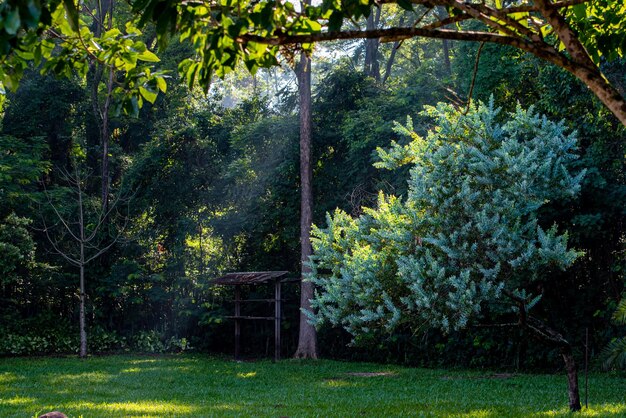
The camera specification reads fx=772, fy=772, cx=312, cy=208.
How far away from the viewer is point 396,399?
39.9 feet

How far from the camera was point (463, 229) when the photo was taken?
50.1ft

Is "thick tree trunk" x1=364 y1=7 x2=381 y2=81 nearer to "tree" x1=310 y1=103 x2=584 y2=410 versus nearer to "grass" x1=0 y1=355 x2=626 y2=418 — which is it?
"grass" x1=0 y1=355 x2=626 y2=418

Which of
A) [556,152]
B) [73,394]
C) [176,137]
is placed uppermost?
[176,137]

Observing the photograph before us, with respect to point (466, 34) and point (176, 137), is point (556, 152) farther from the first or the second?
point (176, 137)

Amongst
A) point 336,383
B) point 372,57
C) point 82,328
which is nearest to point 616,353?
point 336,383

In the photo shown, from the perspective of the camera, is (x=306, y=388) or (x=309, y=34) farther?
(x=306, y=388)

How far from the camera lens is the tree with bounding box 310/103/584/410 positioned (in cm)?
1515

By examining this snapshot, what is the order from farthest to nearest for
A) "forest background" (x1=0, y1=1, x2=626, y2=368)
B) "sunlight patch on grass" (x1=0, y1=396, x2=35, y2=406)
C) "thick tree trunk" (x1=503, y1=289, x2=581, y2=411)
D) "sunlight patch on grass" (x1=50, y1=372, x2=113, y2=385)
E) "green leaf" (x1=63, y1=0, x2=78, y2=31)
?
1. "forest background" (x1=0, y1=1, x2=626, y2=368)
2. "sunlight patch on grass" (x1=50, y1=372, x2=113, y2=385)
3. "sunlight patch on grass" (x1=0, y1=396, x2=35, y2=406)
4. "thick tree trunk" (x1=503, y1=289, x2=581, y2=411)
5. "green leaf" (x1=63, y1=0, x2=78, y2=31)

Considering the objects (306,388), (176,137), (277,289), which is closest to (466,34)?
(306,388)

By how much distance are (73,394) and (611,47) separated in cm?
1072

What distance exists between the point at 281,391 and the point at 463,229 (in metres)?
4.80

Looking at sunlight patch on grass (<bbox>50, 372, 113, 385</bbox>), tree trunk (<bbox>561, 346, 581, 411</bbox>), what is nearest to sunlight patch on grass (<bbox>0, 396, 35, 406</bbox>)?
sunlight patch on grass (<bbox>50, 372, 113, 385</bbox>)

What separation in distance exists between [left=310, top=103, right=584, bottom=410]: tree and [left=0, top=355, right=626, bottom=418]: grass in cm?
161

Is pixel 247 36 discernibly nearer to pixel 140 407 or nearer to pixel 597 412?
pixel 597 412
